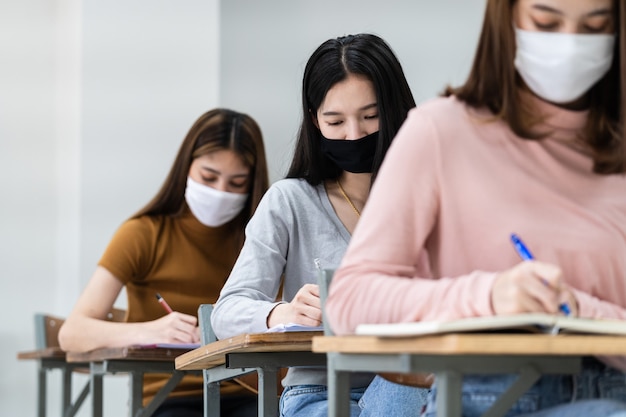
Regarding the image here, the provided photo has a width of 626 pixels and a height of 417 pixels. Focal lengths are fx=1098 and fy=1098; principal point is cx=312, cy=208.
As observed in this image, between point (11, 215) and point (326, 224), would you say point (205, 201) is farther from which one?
point (11, 215)

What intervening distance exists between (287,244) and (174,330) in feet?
2.61

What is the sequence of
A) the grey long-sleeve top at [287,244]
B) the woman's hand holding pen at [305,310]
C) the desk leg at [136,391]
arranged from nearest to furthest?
1. the woman's hand holding pen at [305,310]
2. the grey long-sleeve top at [287,244]
3. the desk leg at [136,391]

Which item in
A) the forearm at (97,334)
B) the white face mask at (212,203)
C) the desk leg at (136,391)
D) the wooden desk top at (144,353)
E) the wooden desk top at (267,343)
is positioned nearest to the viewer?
the wooden desk top at (267,343)

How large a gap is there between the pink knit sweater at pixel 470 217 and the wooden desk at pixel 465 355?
0.28 ft

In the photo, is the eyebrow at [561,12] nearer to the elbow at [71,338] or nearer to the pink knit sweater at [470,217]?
the pink knit sweater at [470,217]

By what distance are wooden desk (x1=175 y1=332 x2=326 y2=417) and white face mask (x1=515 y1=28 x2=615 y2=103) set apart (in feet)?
2.23

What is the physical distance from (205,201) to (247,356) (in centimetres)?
138

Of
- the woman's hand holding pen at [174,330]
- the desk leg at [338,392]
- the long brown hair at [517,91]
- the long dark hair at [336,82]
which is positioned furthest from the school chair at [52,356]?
the long brown hair at [517,91]

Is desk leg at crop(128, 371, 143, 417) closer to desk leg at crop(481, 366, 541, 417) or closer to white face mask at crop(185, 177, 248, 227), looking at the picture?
white face mask at crop(185, 177, 248, 227)

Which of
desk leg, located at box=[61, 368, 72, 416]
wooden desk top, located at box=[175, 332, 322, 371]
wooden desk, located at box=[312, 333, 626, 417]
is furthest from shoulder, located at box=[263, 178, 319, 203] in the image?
desk leg, located at box=[61, 368, 72, 416]

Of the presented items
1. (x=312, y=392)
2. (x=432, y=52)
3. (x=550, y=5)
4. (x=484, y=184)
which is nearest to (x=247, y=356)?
(x=312, y=392)

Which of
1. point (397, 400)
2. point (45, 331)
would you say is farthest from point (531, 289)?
point (45, 331)

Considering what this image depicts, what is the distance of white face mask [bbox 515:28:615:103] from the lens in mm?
1453

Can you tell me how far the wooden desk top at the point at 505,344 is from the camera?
1.14m
